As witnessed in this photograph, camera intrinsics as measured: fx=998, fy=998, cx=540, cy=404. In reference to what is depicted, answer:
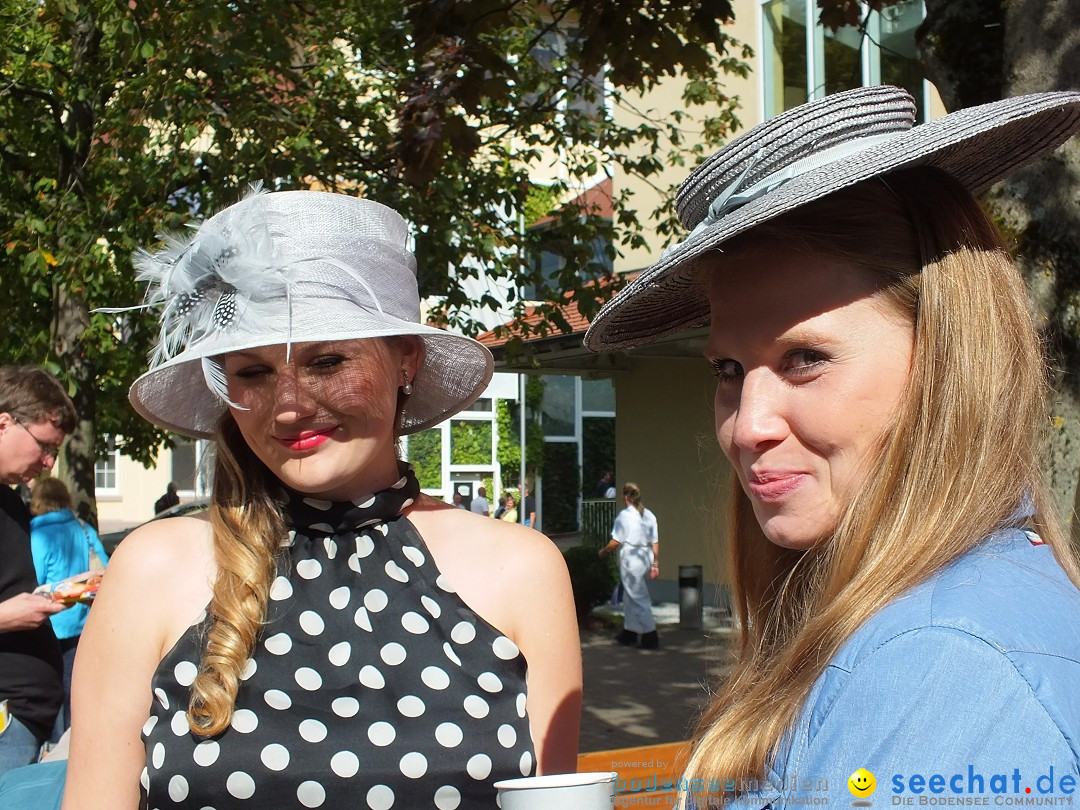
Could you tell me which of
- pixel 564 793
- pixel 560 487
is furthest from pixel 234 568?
pixel 560 487

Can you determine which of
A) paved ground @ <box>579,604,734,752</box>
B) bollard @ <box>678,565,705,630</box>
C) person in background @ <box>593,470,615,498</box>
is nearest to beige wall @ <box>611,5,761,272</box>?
bollard @ <box>678,565,705,630</box>

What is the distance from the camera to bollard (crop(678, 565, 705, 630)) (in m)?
12.2

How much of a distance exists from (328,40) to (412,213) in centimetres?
228

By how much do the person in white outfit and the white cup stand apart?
32.8ft

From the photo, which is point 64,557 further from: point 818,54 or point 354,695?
point 818,54

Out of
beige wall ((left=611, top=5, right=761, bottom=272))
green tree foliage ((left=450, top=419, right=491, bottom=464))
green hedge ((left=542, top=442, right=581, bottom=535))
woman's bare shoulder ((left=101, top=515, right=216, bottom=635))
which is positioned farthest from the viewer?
green hedge ((left=542, top=442, right=581, bottom=535))

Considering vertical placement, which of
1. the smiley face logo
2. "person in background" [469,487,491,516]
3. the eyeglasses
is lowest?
"person in background" [469,487,491,516]

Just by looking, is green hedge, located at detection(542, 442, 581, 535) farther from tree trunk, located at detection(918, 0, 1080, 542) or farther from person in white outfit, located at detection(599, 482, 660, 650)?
tree trunk, located at detection(918, 0, 1080, 542)

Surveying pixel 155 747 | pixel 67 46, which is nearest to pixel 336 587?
pixel 155 747

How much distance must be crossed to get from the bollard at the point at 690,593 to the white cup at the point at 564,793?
1123 cm

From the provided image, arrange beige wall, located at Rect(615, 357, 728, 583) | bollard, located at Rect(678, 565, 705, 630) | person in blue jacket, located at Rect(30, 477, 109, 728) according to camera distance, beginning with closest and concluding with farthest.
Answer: person in blue jacket, located at Rect(30, 477, 109, 728) < bollard, located at Rect(678, 565, 705, 630) < beige wall, located at Rect(615, 357, 728, 583)

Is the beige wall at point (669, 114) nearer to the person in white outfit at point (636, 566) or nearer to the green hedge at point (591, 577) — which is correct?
the person in white outfit at point (636, 566)

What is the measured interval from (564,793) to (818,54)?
454 inches

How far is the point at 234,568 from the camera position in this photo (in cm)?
189
